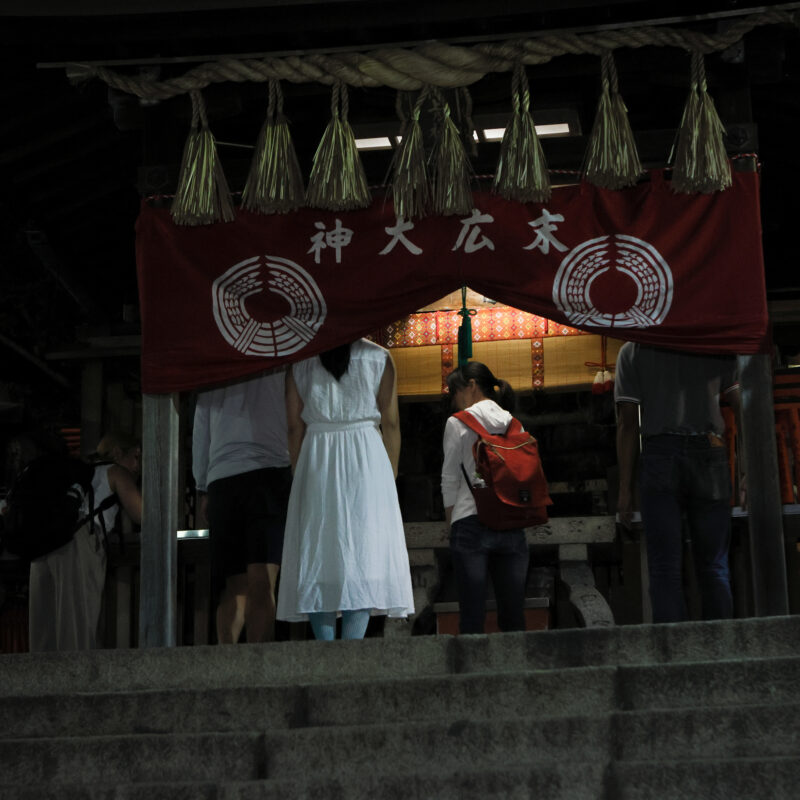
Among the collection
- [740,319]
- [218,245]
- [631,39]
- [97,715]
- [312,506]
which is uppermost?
[631,39]

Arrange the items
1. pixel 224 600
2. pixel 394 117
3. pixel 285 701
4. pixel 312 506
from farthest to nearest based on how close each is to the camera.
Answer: pixel 394 117
pixel 224 600
pixel 312 506
pixel 285 701

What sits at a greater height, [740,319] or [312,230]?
[312,230]

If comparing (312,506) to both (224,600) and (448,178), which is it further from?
(448,178)

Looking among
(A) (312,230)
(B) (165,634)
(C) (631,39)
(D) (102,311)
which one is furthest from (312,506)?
(D) (102,311)

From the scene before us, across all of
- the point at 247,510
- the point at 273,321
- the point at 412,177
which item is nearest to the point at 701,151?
the point at 412,177

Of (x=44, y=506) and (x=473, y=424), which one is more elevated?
(x=473, y=424)

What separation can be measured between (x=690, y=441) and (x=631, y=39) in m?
2.53

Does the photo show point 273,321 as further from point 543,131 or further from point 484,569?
point 543,131

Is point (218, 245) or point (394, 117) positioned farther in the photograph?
point (394, 117)

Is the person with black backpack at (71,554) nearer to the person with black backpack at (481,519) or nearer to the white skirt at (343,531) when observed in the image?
the white skirt at (343,531)

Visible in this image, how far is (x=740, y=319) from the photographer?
7523 mm

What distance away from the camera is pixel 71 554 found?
8.32 metres

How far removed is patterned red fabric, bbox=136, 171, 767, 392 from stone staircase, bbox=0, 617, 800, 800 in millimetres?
2516

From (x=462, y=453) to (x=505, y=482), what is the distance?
14.0 inches
